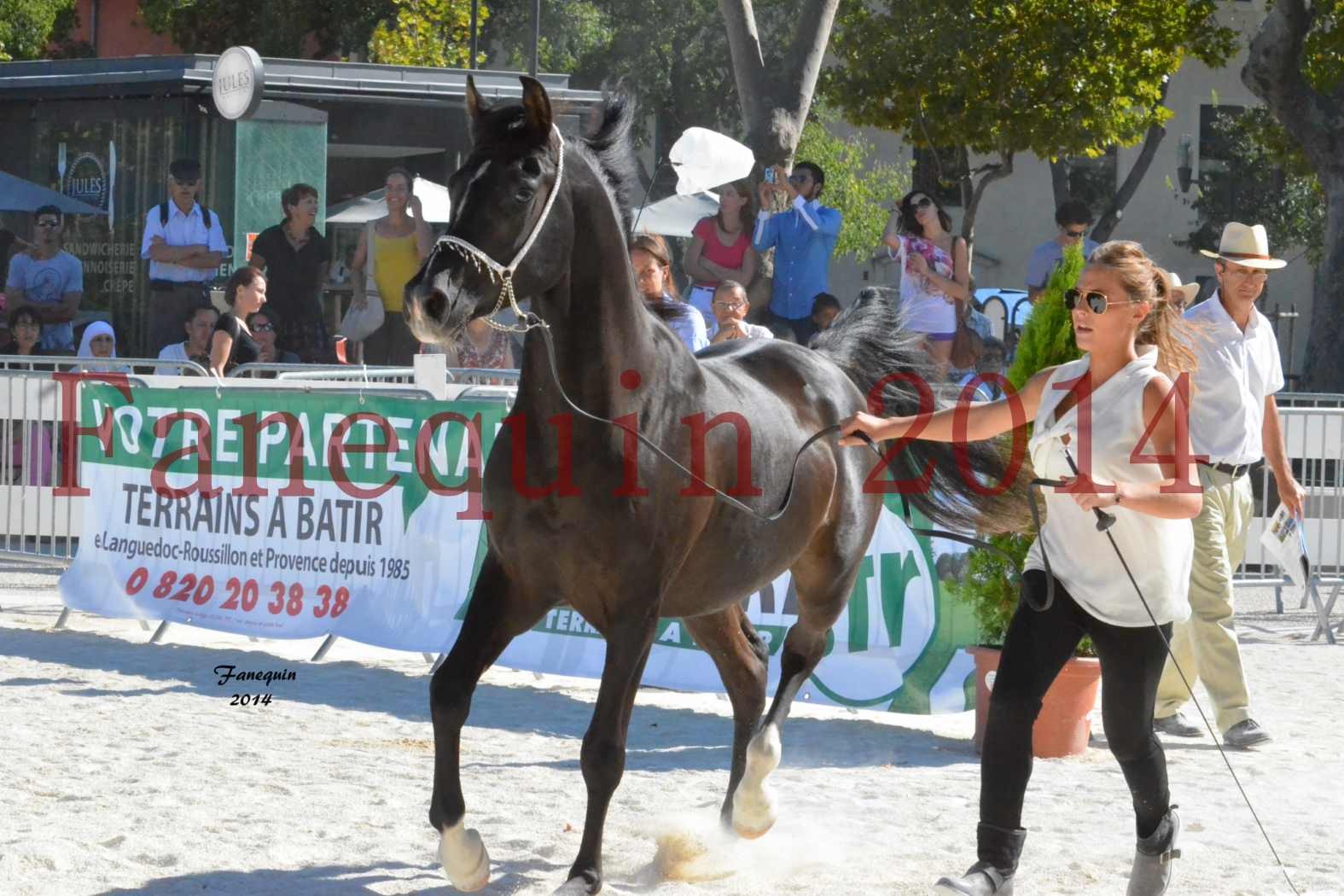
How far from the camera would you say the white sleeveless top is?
4.46 m

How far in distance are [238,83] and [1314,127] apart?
1303cm

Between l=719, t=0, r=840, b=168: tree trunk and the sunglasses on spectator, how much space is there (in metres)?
12.0

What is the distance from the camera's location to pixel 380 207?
18328 mm

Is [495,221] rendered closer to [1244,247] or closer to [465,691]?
[465,691]

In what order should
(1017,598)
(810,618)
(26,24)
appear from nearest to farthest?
(810,618)
(1017,598)
(26,24)

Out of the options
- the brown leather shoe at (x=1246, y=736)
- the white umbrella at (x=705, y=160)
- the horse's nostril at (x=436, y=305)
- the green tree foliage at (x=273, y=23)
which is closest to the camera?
the horse's nostril at (x=436, y=305)

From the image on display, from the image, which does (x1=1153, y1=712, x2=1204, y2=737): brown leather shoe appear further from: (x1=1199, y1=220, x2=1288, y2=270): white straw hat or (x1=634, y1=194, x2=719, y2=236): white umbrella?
(x1=634, y1=194, x2=719, y2=236): white umbrella

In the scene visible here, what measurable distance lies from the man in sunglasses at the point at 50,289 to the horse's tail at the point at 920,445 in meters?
10.4

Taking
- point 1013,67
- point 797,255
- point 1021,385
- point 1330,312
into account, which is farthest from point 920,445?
point 1013,67

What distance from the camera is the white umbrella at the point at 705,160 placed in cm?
979

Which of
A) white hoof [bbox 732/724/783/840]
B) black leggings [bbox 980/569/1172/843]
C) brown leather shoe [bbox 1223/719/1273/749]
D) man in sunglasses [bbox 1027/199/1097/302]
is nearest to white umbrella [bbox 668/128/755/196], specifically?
man in sunglasses [bbox 1027/199/1097/302]

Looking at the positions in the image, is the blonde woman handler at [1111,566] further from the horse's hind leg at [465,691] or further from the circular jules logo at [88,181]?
the circular jules logo at [88,181]

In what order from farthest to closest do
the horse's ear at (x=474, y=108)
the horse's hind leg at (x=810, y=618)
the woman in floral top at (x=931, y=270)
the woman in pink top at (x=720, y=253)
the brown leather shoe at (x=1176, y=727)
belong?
the woman in pink top at (x=720, y=253), the woman in floral top at (x=931, y=270), the brown leather shoe at (x=1176, y=727), the horse's hind leg at (x=810, y=618), the horse's ear at (x=474, y=108)

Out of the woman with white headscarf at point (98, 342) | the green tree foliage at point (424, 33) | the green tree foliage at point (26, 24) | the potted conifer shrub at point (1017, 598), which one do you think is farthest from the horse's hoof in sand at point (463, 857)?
the green tree foliage at point (26, 24)
